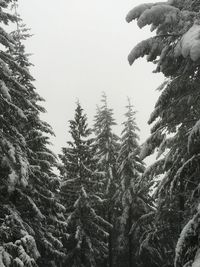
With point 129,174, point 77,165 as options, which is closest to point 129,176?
point 129,174

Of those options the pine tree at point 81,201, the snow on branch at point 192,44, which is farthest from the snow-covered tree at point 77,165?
the snow on branch at point 192,44

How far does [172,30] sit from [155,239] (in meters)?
6.13

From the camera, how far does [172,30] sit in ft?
27.6

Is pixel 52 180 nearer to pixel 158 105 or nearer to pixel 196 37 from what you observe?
pixel 158 105

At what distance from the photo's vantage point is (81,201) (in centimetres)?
2694

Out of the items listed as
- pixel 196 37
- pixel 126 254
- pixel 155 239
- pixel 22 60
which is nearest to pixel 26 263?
pixel 155 239

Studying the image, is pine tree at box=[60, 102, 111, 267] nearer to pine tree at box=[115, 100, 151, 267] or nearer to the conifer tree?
pine tree at box=[115, 100, 151, 267]

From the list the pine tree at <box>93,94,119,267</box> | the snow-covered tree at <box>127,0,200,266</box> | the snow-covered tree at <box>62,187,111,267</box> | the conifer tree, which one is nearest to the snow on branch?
the snow-covered tree at <box>127,0,200,266</box>

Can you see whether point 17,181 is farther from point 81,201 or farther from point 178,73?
point 81,201

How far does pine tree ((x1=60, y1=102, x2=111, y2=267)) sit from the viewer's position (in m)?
26.9

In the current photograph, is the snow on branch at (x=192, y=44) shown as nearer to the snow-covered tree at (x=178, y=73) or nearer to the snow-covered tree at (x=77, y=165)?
the snow-covered tree at (x=178, y=73)

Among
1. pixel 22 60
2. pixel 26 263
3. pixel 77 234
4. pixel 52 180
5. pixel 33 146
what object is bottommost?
pixel 26 263

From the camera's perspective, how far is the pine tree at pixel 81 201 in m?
26.9

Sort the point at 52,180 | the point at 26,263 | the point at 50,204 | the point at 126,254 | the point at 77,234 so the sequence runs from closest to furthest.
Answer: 1. the point at 26,263
2. the point at 50,204
3. the point at 52,180
4. the point at 77,234
5. the point at 126,254
